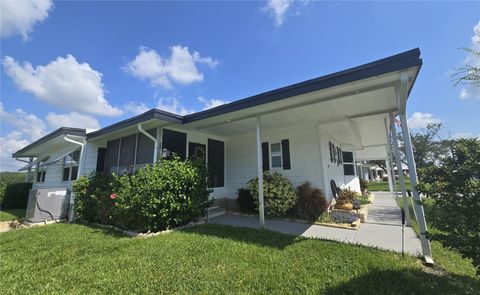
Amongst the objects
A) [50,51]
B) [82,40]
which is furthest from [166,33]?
[50,51]

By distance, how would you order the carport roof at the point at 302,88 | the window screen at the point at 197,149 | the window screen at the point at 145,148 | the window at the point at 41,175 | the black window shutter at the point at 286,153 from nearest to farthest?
1. the carport roof at the point at 302,88
2. the window screen at the point at 145,148
3. the black window shutter at the point at 286,153
4. the window screen at the point at 197,149
5. the window at the point at 41,175

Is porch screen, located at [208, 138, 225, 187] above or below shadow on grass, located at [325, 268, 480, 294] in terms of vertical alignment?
above

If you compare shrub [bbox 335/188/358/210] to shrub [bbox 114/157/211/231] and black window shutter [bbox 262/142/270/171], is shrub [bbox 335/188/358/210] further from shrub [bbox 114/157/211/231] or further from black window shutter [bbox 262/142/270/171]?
shrub [bbox 114/157/211/231]

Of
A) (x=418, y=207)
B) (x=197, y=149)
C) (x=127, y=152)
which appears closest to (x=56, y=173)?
(x=127, y=152)

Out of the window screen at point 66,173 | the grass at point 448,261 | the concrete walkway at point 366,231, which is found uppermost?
the window screen at point 66,173

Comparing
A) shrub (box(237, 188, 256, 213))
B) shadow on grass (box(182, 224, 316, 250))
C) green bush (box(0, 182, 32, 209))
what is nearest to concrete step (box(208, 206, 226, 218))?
shrub (box(237, 188, 256, 213))

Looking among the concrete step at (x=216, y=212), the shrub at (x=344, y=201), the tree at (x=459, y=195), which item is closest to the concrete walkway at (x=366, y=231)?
the concrete step at (x=216, y=212)

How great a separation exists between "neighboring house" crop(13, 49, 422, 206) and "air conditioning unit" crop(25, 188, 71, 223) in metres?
1.09

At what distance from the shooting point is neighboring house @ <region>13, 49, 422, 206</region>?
13.1ft

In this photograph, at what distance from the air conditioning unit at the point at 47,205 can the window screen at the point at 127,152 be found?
2.07 metres

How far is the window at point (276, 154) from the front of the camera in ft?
25.3

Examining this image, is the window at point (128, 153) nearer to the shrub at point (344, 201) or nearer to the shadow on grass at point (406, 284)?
the shadow on grass at point (406, 284)

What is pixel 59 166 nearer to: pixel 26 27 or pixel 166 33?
pixel 26 27

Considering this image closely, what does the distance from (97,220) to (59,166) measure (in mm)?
5958
